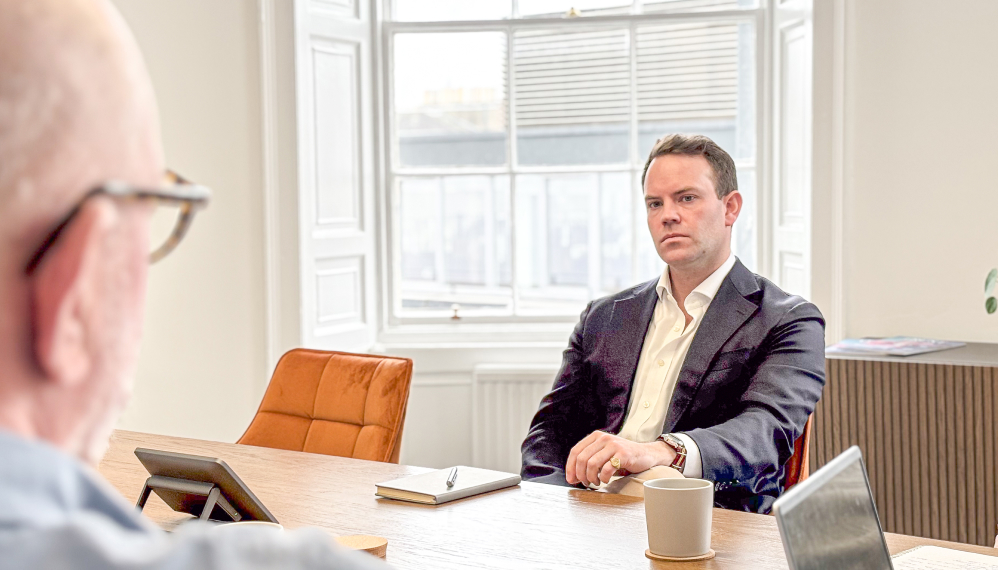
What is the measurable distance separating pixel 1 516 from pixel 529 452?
80.9 inches

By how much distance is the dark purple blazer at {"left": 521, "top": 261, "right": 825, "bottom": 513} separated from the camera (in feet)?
6.77

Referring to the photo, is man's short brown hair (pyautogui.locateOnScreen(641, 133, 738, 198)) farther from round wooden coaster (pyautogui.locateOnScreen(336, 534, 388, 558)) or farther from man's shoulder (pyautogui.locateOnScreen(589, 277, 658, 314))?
round wooden coaster (pyautogui.locateOnScreen(336, 534, 388, 558))

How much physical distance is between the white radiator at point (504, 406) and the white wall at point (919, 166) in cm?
133

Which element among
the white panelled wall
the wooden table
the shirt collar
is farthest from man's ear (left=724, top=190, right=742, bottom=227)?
the white panelled wall

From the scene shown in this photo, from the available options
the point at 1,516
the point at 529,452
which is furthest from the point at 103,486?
the point at 529,452

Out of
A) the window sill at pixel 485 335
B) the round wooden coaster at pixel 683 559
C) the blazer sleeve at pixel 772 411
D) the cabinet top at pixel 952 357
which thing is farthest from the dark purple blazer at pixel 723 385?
the window sill at pixel 485 335

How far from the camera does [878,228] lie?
414 cm

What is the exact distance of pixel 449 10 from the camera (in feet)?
15.9

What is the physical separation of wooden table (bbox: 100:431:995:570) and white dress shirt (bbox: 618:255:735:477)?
0.51 m

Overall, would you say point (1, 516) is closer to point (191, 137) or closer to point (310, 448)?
point (310, 448)

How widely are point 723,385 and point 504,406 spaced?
7.90 feet

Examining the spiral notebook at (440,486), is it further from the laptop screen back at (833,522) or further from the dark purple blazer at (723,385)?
the laptop screen back at (833,522)

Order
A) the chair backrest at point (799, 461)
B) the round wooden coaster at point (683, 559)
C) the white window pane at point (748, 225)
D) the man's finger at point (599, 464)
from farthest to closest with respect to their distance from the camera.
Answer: the white window pane at point (748, 225)
the chair backrest at point (799, 461)
the man's finger at point (599, 464)
the round wooden coaster at point (683, 559)

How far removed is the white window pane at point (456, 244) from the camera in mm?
4883
